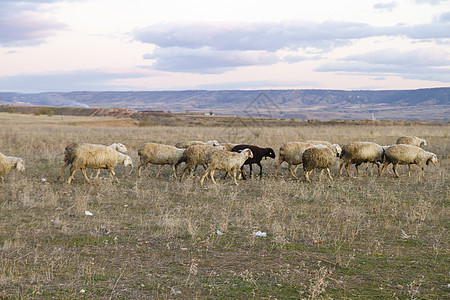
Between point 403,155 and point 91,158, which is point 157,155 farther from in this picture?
point 403,155

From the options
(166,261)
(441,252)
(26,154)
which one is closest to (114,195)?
(166,261)

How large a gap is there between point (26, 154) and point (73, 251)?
15.1 metres

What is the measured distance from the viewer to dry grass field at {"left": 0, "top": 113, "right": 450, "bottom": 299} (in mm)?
6188

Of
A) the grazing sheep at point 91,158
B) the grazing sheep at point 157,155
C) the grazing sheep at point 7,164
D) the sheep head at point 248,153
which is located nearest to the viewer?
the grazing sheep at point 7,164

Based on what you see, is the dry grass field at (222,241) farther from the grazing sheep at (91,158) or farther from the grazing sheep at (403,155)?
the grazing sheep at (403,155)

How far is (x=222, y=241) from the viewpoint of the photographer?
27.2ft

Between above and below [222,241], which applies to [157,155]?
above

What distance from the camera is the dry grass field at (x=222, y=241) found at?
244 inches

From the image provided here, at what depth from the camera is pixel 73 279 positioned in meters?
6.27

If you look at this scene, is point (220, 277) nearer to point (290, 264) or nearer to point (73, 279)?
point (290, 264)

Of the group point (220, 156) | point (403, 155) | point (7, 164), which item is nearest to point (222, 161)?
point (220, 156)

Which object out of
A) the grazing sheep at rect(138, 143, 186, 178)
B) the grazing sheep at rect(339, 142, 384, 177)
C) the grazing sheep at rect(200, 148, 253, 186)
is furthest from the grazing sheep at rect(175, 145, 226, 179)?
the grazing sheep at rect(339, 142, 384, 177)

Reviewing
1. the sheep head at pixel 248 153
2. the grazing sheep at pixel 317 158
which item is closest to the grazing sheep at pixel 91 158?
the sheep head at pixel 248 153

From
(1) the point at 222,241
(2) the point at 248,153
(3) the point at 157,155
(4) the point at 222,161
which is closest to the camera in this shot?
(1) the point at 222,241
